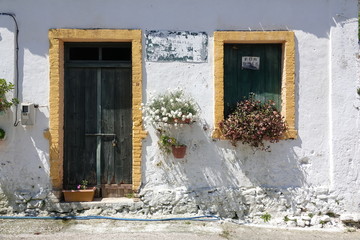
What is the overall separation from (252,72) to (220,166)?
1653mm

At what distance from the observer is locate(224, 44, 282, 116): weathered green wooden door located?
20.1ft

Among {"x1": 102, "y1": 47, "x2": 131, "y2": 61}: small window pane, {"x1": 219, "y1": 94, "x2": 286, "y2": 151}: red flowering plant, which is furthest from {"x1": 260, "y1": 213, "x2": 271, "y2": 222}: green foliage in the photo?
{"x1": 102, "y1": 47, "x2": 131, "y2": 61}: small window pane

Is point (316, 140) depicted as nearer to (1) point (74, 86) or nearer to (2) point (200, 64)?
(2) point (200, 64)

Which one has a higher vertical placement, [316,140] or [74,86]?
[74,86]

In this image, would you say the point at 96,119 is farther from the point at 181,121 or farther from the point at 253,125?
the point at 253,125

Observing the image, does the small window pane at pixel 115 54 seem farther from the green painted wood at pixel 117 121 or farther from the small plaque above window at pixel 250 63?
the small plaque above window at pixel 250 63

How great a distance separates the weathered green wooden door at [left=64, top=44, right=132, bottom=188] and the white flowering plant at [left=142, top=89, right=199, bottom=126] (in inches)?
22.5

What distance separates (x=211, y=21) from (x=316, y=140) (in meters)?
2.59

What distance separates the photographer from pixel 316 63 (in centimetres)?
603

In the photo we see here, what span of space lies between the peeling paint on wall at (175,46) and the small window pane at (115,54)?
1.56 feet

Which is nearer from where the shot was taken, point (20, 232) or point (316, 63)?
point (20, 232)

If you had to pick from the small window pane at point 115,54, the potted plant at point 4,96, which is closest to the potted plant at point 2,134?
the potted plant at point 4,96

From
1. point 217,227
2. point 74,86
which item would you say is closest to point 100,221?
point 217,227

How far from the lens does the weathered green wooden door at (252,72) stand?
20.1 ft
